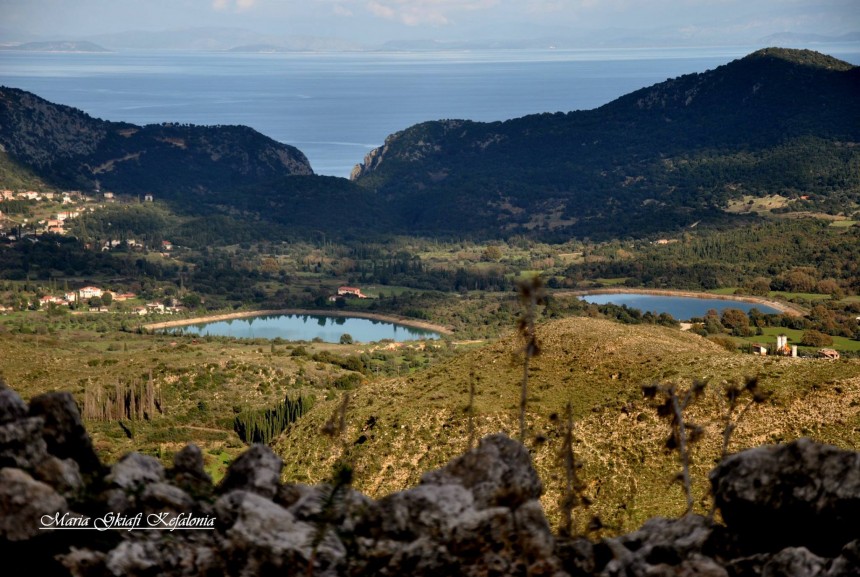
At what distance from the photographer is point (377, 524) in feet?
43.8

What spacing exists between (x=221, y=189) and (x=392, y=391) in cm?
14923

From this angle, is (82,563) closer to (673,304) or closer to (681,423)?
(681,423)

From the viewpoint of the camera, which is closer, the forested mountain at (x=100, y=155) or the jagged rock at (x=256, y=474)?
the jagged rock at (x=256, y=474)

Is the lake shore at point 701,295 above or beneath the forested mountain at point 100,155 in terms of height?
beneath

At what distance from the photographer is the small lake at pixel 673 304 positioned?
97.4 m

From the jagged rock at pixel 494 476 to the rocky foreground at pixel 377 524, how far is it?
0.02 metres

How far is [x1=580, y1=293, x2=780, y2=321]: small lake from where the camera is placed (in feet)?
320

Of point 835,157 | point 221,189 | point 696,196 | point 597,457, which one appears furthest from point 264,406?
point 221,189

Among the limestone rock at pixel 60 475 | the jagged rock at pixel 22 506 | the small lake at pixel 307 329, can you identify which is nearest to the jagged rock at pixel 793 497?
the limestone rock at pixel 60 475

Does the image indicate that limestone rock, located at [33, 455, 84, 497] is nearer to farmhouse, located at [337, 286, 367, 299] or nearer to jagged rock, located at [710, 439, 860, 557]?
jagged rock, located at [710, 439, 860, 557]

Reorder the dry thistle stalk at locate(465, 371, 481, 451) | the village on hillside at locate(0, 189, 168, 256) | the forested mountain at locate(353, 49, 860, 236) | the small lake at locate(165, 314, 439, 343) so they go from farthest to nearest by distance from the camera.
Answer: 1. the forested mountain at locate(353, 49, 860, 236)
2. the village on hillside at locate(0, 189, 168, 256)
3. the small lake at locate(165, 314, 439, 343)
4. the dry thistle stalk at locate(465, 371, 481, 451)

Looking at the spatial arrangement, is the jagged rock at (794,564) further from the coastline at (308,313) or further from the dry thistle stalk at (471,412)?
the coastline at (308,313)

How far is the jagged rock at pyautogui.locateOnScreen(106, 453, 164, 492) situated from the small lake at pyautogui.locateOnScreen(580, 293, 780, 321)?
82053 millimetres

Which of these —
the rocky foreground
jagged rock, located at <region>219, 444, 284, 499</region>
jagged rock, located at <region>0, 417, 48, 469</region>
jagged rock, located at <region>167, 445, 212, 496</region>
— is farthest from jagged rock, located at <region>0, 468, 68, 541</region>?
jagged rock, located at <region>219, 444, 284, 499</region>
